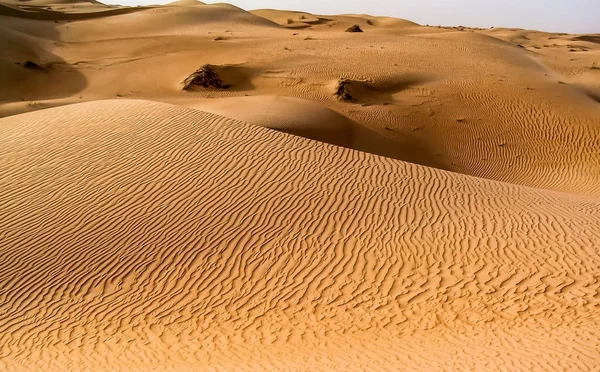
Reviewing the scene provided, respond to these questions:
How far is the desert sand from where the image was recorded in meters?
6.36

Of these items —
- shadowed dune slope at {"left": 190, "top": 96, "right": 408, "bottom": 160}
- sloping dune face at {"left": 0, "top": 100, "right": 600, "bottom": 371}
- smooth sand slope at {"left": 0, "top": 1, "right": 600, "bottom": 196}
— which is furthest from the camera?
smooth sand slope at {"left": 0, "top": 1, "right": 600, "bottom": 196}

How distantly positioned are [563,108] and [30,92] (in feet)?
61.1

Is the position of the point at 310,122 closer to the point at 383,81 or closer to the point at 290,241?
the point at 383,81

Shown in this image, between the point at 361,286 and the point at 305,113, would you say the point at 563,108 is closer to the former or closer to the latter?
the point at 305,113

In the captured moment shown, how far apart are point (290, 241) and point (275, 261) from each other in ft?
1.70

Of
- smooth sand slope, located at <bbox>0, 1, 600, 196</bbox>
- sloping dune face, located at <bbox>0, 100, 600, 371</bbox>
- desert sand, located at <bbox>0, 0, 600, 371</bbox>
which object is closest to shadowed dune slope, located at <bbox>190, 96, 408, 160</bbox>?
desert sand, located at <bbox>0, 0, 600, 371</bbox>

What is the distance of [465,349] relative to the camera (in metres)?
5.70

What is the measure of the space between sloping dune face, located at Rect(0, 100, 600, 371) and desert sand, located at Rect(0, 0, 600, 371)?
3 centimetres

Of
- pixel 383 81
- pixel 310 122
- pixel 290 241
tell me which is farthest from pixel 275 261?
pixel 383 81

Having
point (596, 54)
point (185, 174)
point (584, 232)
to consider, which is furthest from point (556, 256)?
point (596, 54)

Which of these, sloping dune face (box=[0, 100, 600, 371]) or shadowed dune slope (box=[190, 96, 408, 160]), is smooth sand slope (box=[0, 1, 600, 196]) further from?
sloping dune face (box=[0, 100, 600, 371])

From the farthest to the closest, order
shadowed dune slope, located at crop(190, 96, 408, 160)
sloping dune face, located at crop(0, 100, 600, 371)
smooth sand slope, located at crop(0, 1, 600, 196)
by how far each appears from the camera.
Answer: smooth sand slope, located at crop(0, 1, 600, 196) < shadowed dune slope, located at crop(190, 96, 408, 160) < sloping dune face, located at crop(0, 100, 600, 371)

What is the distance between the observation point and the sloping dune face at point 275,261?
6266 millimetres

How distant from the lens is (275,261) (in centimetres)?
799
